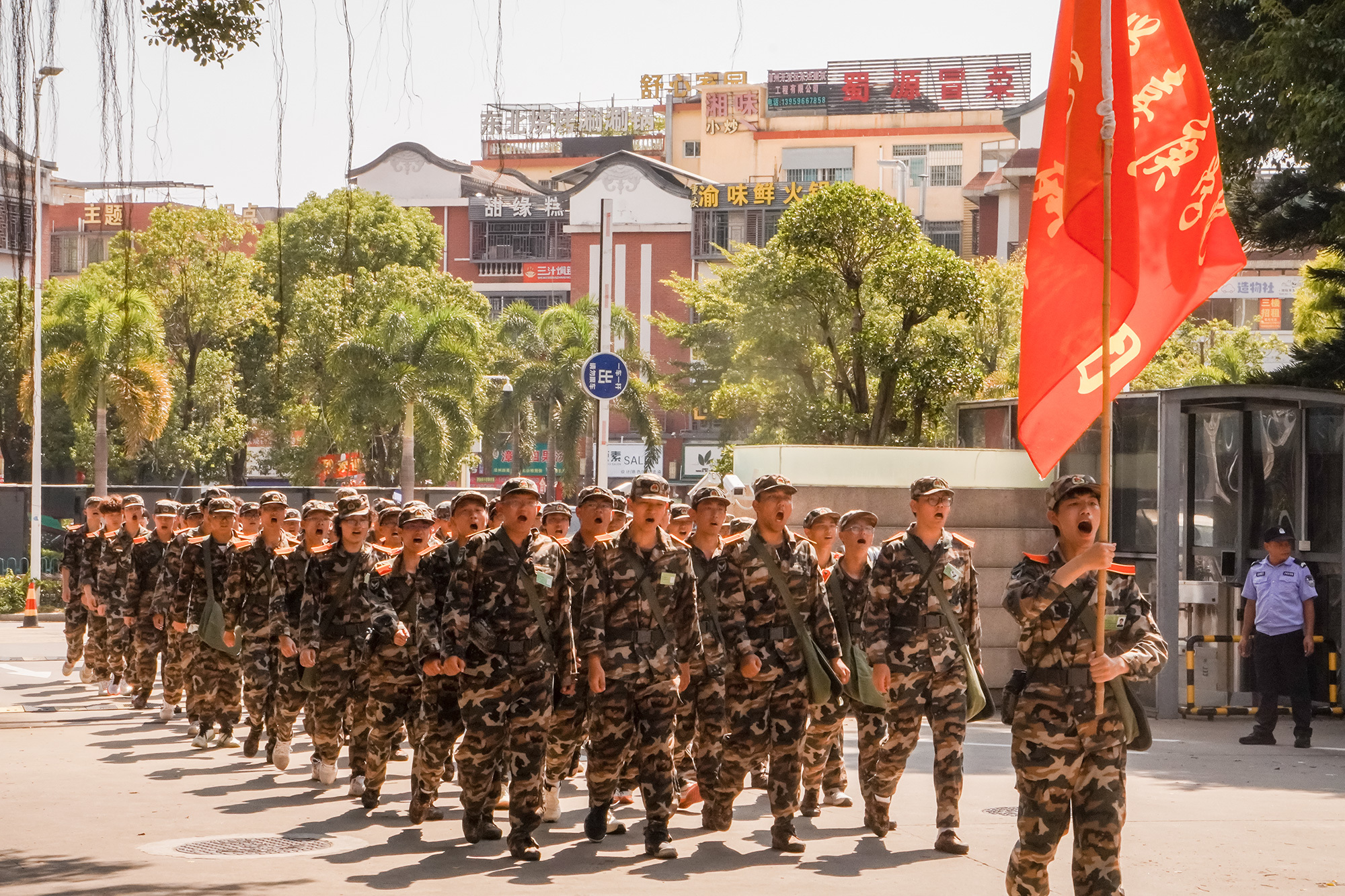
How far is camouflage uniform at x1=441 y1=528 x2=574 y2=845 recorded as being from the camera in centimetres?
855

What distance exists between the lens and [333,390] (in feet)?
129

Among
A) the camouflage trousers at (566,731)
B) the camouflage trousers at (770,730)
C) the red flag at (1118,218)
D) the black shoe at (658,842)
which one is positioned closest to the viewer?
the red flag at (1118,218)

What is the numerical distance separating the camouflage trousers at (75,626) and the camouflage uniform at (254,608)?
6.18 meters

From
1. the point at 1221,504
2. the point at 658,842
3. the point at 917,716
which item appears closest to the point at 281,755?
the point at 658,842

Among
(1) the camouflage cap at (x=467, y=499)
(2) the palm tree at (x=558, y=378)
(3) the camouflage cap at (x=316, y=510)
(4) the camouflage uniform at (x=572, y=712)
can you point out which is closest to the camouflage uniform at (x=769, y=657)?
(4) the camouflage uniform at (x=572, y=712)

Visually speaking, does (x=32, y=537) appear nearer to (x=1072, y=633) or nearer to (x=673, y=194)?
(x=1072, y=633)

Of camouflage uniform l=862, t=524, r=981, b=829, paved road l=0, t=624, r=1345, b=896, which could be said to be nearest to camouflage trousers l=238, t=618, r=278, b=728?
paved road l=0, t=624, r=1345, b=896

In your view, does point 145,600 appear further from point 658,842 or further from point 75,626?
point 658,842

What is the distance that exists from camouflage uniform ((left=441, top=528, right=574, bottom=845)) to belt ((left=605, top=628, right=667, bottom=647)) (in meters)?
0.25

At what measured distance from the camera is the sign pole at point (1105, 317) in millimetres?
6184

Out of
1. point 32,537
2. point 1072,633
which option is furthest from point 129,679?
point 32,537

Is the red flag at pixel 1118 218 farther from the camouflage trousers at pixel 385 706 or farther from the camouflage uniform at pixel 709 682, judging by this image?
the camouflage trousers at pixel 385 706

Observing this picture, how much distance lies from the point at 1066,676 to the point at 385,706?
490 centimetres

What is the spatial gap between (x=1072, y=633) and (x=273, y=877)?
396cm
